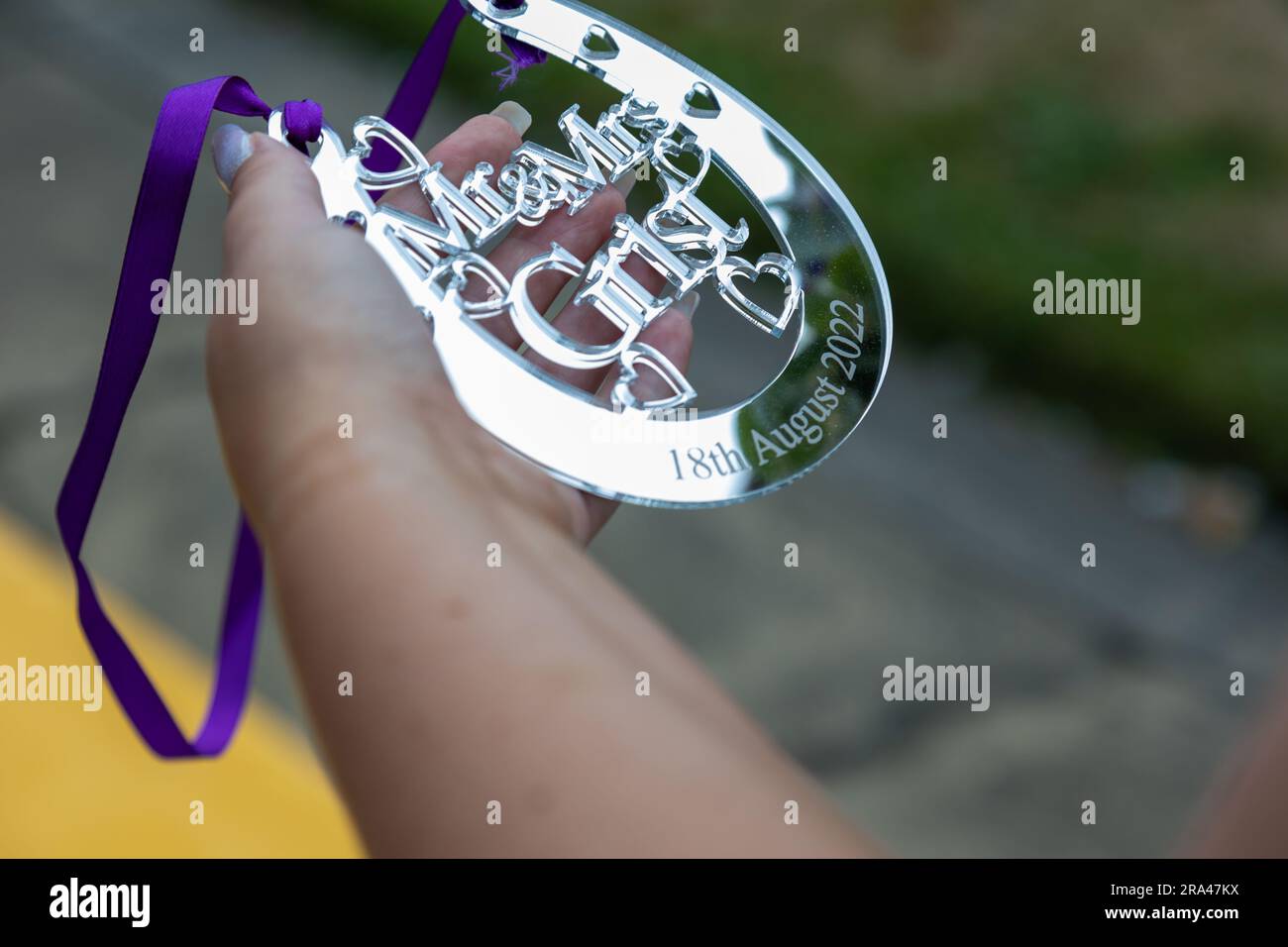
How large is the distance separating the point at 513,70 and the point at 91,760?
130 centimetres

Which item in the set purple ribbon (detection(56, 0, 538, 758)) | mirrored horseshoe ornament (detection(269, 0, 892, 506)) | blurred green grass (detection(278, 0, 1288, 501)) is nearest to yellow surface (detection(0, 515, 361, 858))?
purple ribbon (detection(56, 0, 538, 758))

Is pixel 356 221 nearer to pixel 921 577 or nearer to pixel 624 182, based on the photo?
pixel 624 182

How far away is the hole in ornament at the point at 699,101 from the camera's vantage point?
1655 millimetres

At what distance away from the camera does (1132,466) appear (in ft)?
10.1

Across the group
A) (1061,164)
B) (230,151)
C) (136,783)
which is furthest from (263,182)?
(1061,164)

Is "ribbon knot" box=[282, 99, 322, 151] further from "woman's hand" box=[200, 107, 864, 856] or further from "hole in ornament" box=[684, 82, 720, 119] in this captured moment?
"hole in ornament" box=[684, 82, 720, 119]

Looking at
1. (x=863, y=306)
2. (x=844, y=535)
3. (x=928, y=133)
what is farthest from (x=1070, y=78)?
(x=863, y=306)

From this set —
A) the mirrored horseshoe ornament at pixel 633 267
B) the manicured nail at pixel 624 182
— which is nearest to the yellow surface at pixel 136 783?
the mirrored horseshoe ornament at pixel 633 267

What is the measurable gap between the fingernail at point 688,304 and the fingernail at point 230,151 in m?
0.57

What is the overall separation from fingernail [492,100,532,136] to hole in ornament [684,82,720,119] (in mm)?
229

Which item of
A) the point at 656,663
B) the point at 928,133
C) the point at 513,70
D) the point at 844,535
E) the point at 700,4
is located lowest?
the point at 656,663

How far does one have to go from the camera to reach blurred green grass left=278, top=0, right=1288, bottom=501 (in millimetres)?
3090

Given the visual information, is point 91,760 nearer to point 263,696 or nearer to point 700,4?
point 263,696

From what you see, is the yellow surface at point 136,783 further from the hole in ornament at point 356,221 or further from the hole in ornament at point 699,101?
the hole in ornament at point 699,101
